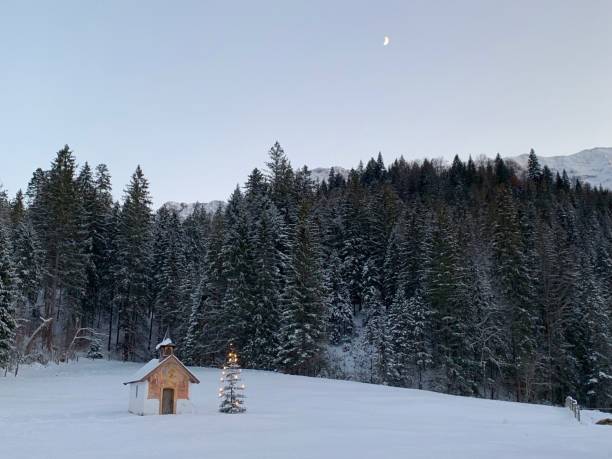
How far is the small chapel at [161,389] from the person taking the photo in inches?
1033

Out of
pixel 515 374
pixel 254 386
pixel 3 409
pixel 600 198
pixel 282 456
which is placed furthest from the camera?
pixel 600 198

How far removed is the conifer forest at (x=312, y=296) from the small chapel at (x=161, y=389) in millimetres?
17017

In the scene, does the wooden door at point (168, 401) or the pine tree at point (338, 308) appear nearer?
the wooden door at point (168, 401)

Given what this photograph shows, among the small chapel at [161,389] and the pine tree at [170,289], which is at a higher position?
the pine tree at [170,289]

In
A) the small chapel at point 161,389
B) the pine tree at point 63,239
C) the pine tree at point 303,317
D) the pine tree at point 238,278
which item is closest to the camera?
the small chapel at point 161,389

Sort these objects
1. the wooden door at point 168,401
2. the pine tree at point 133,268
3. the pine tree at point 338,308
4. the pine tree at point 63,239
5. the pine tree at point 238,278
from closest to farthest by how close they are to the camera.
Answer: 1. the wooden door at point 168,401
2. the pine tree at point 238,278
3. the pine tree at point 63,239
4. the pine tree at point 133,268
5. the pine tree at point 338,308

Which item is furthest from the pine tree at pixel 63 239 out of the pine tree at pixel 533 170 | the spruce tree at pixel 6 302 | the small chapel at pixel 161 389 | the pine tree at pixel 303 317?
the pine tree at pixel 533 170

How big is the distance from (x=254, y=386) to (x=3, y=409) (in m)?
16.9

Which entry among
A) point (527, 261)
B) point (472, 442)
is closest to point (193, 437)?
point (472, 442)

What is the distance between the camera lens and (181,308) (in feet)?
191

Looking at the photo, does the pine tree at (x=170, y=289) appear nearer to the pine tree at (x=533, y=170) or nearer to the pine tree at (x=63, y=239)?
the pine tree at (x=63, y=239)

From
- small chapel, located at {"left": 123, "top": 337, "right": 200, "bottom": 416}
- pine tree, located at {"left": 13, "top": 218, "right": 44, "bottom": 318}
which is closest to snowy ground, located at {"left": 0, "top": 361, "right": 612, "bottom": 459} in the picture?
small chapel, located at {"left": 123, "top": 337, "right": 200, "bottom": 416}

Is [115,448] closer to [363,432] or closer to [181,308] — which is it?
[363,432]

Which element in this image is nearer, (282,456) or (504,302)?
(282,456)
